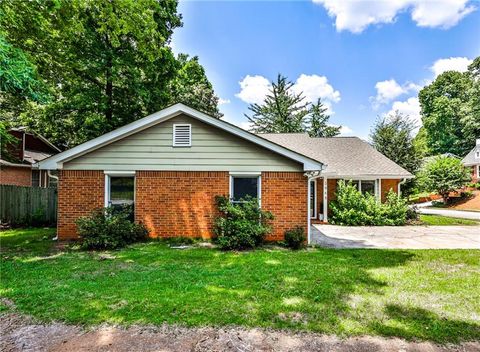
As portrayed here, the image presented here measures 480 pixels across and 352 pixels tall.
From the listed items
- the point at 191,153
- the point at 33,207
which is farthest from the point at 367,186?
the point at 33,207

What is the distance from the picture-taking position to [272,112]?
3138 cm

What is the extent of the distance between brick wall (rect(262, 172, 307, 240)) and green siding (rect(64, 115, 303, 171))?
392 mm

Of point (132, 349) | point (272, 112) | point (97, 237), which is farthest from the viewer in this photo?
point (272, 112)

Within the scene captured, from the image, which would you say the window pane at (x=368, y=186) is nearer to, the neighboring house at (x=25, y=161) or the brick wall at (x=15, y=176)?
the neighboring house at (x=25, y=161)

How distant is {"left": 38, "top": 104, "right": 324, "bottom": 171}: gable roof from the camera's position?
831 cm

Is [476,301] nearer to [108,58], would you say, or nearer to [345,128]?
[108,58]

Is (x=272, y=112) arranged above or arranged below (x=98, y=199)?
above

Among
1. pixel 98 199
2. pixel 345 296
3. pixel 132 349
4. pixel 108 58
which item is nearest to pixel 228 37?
pixel 108 58

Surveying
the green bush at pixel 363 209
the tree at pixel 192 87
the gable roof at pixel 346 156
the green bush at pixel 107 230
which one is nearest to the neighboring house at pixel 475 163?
the gable roof at pixel 346 156

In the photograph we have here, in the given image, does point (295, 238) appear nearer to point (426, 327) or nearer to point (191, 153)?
point (191, 153)

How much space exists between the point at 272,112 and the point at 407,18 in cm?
2120

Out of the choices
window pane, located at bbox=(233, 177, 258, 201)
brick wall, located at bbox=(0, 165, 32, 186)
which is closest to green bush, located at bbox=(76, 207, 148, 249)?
window pane, located at bbox=(233, 177, 258, 201)

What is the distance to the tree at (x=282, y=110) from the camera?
3097 cm

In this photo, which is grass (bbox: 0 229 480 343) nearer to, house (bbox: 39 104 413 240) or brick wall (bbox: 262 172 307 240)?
brick wall (bbox: 262 172 307 240)
